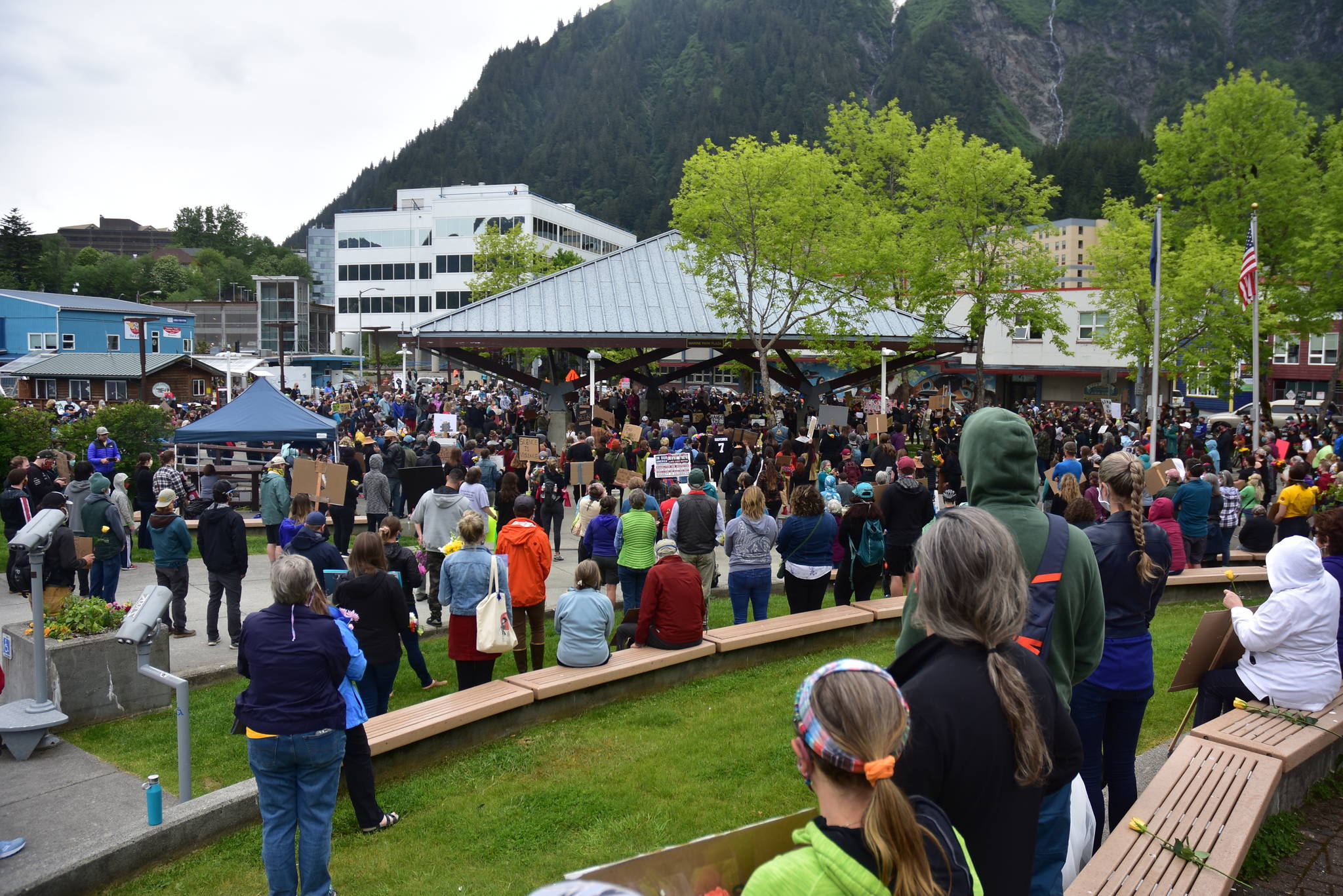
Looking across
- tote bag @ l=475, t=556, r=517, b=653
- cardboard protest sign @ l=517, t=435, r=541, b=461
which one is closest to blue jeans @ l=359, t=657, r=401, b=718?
tote bag @ l=475, t=556, r=517, b=653

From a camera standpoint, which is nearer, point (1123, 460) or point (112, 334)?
point (1123, 460)

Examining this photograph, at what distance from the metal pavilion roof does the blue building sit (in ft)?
125

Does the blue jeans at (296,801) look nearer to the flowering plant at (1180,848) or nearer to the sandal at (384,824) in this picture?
the sandal at (384,824)

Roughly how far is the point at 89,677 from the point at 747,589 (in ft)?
18.8

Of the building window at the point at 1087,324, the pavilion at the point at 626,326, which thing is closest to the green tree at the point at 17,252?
the pavilion at the point at 626,326

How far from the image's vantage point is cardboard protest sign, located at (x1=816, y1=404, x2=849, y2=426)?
23688 millimetres

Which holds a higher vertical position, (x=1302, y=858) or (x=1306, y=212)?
(x=1306, y=212)

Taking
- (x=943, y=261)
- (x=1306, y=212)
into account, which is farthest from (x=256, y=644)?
(x=1306, y=212)

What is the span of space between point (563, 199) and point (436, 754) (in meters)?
164

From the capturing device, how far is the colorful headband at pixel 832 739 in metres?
1.94

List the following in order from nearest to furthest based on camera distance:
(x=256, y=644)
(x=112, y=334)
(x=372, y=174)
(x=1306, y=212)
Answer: (x=256, y=644) → (x=1306, y=212) → (x=112, y=334) → (x=372, y=174)

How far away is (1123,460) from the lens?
4.79 meters

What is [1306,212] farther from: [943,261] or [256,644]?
[256,644]

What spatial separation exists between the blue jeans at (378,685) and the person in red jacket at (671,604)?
6.87 ft
